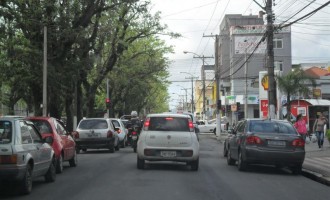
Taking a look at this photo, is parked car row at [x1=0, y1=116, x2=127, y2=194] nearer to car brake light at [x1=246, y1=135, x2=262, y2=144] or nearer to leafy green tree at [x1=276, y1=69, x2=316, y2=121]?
car brake light at [x1=246, y1=135, x2=262, y2=144]

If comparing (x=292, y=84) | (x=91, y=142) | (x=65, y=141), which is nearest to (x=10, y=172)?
(x=65, y=141)

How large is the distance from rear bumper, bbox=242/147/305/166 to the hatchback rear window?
6.87ft

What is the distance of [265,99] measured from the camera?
35688 mm

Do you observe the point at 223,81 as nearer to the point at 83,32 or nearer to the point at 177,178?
the point at 83,32

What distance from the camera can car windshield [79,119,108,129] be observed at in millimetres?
24964

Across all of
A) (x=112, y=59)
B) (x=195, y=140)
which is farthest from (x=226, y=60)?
(x=195, y=140)

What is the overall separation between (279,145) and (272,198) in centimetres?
490

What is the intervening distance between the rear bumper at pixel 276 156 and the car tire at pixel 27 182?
6.84 m

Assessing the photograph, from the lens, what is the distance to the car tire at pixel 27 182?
35.7 ft

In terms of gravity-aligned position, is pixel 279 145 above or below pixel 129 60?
below

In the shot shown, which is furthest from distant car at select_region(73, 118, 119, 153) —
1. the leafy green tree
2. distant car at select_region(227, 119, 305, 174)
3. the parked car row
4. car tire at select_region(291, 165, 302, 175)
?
the leafy green tree

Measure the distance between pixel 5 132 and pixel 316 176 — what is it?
27.9 feet

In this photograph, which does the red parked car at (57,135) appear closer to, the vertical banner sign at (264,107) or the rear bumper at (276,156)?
the rear bumper at (276,156)

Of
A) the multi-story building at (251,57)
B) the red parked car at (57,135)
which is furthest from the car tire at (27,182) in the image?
the multi-story building at (251,57)
